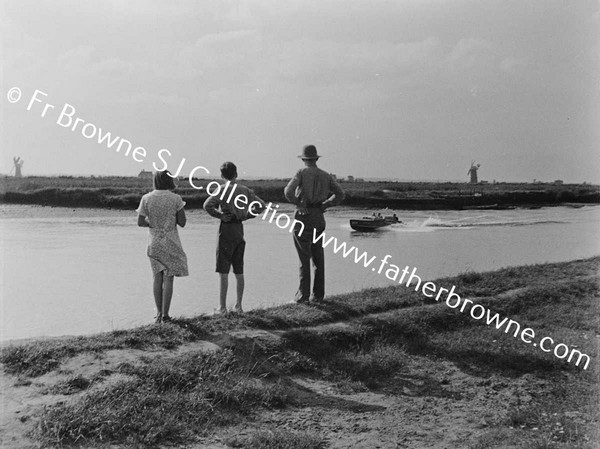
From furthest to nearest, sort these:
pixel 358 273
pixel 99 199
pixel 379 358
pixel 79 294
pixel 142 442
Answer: pixel 99 199 → pixel 358 273 → pixel 79 294 → pixel 379 358 → pixel 142 442

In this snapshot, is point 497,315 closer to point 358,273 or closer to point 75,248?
point 358,273

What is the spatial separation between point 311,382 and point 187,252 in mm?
13360

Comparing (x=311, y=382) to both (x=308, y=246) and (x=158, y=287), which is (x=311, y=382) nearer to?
(x=158, y=287)

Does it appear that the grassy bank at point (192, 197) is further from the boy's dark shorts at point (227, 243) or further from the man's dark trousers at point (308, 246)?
the boy's dark shorts at point (227, 243)

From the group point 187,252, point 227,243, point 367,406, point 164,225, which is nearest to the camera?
point 367,406

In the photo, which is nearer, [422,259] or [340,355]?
[340,355]

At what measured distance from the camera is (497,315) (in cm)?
827

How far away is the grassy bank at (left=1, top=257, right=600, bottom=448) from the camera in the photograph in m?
4.54

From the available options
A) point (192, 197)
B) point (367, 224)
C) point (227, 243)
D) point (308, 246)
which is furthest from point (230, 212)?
point (192, 197)

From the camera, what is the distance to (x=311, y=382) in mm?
5930

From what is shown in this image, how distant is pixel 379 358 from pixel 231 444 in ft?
8.12

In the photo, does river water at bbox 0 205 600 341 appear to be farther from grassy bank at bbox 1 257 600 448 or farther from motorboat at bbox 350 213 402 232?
grassy bank at bbox 1 257 600 448

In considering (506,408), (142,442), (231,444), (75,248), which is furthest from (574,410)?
(75,248)

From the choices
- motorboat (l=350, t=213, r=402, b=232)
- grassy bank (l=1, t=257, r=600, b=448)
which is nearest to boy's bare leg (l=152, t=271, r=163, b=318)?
grassy bank (l=1, t=257, r=600, b=448)
